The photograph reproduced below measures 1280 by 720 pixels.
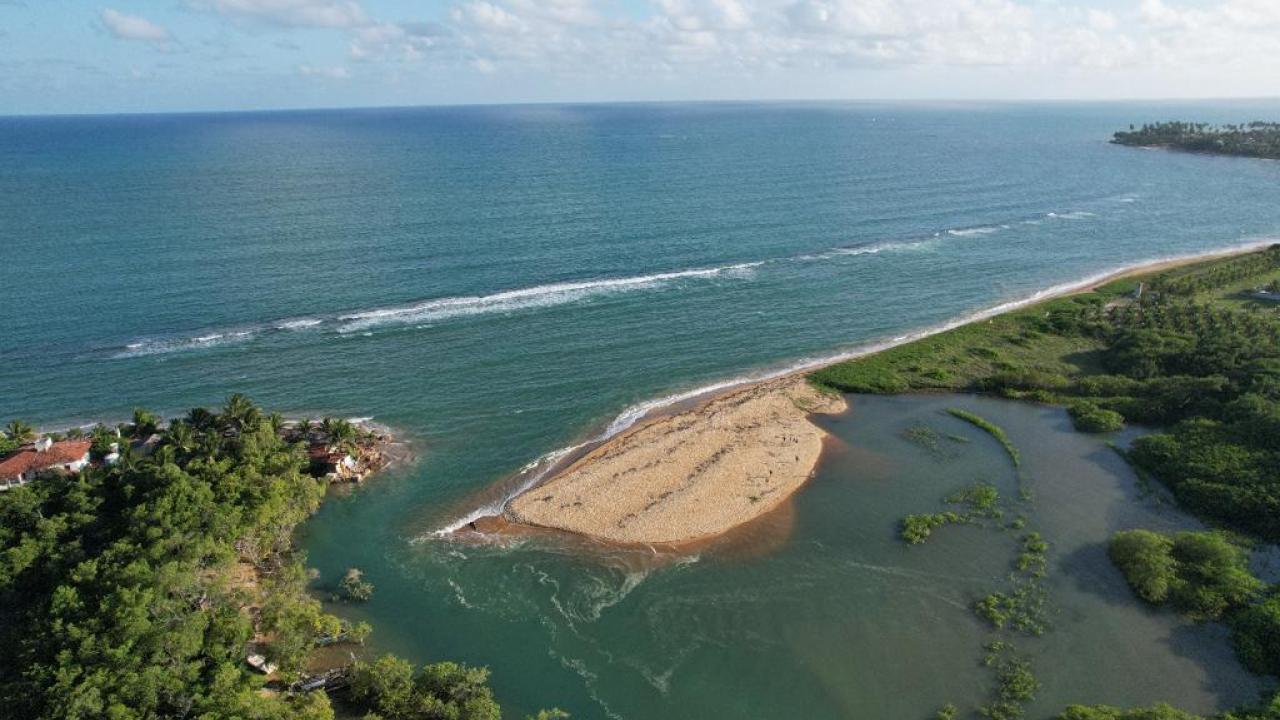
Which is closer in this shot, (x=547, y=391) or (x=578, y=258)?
(x=547, y=391)

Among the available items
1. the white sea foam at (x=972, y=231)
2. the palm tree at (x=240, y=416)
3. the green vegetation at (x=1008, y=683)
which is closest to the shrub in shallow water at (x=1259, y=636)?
the green vegetation at (x=1008, y=683)

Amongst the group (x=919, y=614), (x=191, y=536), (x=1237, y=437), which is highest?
(x=1237, y=437)

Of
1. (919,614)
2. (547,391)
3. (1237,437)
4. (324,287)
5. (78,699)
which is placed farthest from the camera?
(324,287)

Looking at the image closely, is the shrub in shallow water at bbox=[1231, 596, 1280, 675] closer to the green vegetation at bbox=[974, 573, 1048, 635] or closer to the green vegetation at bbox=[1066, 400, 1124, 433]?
the green vegetation at bbox=[974, 573, 1048, 635]

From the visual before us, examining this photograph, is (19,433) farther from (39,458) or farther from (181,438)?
(181,438)

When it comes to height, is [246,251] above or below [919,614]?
above

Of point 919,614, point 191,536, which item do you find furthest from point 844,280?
point 191,536

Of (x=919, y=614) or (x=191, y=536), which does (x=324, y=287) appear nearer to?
(x=191, y=536)

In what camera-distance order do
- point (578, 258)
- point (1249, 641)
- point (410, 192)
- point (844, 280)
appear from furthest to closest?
point (410, 192)
point (578, 258)
point (844, 280)
point (1249, 641)

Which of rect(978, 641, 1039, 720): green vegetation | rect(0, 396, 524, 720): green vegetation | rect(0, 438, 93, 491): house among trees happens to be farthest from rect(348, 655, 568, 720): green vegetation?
rect(0, 438, 93, 491): house among trees
